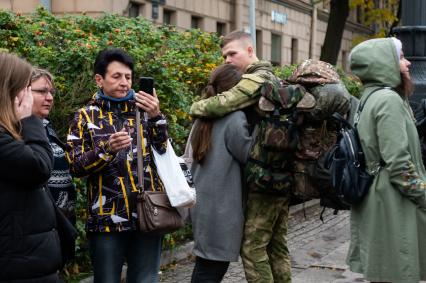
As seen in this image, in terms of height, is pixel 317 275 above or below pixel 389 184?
below

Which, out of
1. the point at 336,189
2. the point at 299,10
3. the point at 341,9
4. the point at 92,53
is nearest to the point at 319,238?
the point at 92,53

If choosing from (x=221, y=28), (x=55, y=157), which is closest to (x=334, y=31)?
(x=221, y=28)

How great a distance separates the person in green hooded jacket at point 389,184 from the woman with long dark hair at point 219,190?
0.90 meters

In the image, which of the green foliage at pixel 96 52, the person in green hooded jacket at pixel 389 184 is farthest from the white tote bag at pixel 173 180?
the green foliage at pixel 96 52

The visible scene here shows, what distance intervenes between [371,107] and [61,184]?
1849mm

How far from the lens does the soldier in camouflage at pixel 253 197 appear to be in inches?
204

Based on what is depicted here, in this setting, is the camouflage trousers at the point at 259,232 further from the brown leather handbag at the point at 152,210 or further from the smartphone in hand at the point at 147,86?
the smartphone in hand at the point at 147,86

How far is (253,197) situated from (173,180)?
2.72 feet

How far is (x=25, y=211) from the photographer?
3.50m

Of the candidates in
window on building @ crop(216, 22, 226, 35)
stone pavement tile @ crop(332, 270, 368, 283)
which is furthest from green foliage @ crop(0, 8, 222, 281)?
window on building @ crop(216, 22, 226, 35)

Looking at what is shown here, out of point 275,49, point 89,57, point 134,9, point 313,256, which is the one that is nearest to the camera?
point 89,57

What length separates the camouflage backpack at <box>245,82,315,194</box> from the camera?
16.4 ft

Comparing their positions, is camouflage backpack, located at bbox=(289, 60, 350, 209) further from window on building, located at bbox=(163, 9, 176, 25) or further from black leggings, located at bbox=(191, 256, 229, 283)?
window on building, located at bbox=(163, 9, 176, 25)

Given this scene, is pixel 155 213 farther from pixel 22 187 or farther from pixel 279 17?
pixel 279 17
